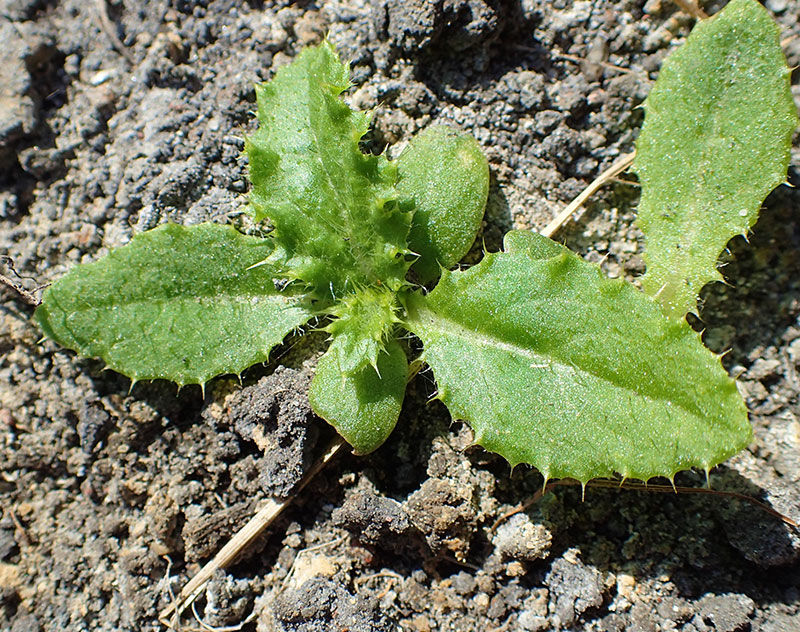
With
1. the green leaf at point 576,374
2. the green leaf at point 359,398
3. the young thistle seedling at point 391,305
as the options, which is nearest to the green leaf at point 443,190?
the young thistle seedling at point 391,305

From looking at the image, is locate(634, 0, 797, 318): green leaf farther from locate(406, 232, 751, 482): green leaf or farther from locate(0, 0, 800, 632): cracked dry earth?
locate(406, 232, 751, 482): green leaf

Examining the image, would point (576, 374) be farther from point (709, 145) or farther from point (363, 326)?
point (709, 145)

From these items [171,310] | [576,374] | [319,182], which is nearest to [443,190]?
[319,182]

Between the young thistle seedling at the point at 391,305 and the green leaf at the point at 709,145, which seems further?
the green leaf at the point at 709,145

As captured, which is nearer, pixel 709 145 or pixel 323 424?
pixel 709 145

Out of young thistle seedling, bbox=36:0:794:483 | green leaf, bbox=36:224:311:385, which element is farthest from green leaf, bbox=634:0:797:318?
green leaf, bbox=36:224:311:385

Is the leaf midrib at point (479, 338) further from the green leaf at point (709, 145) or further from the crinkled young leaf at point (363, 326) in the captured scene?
the green leaf at point (709, 145)
